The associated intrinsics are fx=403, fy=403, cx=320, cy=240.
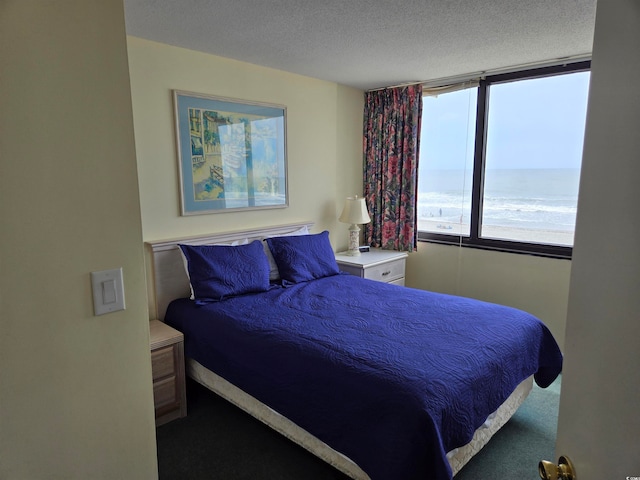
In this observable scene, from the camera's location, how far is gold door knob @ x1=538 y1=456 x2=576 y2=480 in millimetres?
805

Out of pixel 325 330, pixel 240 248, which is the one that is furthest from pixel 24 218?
pixel 240 248

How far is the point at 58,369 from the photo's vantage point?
1.05m

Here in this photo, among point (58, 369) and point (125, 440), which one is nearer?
point (58, 369)

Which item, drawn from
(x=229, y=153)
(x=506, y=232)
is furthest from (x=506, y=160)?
(x=229, y=153)

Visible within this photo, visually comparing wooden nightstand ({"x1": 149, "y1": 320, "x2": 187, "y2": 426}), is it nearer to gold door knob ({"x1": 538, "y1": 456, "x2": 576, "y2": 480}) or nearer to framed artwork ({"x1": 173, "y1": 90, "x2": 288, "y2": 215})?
framed artwork ({"x1": 173, "y1": 90, "x2": 288, "y2": 215})

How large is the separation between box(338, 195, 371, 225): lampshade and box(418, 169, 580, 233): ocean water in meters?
0.63

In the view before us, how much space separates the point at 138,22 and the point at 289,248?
180 centimetres

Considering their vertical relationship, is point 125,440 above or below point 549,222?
below

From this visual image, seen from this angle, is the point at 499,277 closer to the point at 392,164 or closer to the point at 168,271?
the point at 392,164

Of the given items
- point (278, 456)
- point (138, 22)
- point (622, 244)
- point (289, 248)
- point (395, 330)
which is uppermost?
point (138, 22)

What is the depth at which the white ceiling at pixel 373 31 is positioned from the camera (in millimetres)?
2096

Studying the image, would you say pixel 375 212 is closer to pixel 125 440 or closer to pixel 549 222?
pixel 549 222

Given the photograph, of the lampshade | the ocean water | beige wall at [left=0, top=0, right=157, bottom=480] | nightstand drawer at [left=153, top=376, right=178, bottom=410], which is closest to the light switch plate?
beige wall at [left=0, top=0, right=157, bottom=480]

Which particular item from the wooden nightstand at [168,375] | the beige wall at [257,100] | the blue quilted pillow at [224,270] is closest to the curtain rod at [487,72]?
the beige wall at [257,100]
